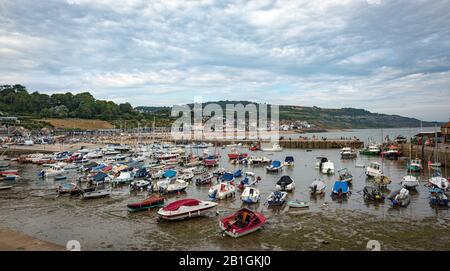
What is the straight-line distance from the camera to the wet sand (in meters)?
16.5

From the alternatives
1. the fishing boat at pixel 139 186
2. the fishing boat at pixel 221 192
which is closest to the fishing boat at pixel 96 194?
the fishing boat at pixel 139 186

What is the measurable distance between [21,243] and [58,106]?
523 ft

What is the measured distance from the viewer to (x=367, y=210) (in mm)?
24453

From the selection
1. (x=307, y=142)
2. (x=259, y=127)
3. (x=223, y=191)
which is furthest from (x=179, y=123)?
(x=223, y=191)

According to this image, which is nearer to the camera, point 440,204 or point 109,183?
point 440,204

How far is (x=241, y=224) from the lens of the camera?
19.4 m

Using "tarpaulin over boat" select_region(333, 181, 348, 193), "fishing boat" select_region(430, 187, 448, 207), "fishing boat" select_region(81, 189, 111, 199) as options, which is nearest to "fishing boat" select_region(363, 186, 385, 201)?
"tarpaulin over boat" select_region(333, 181, 348, 193)

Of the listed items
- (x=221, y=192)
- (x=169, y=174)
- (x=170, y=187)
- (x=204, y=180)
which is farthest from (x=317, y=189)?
(x=169, y=174)

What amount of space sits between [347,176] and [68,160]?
4536 cm

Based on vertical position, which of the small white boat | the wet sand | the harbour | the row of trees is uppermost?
the row of trees

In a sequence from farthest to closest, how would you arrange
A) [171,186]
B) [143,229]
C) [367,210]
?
[171,186] < [367,210] < [143,229]

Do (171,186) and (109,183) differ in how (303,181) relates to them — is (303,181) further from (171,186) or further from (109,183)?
(109,183)

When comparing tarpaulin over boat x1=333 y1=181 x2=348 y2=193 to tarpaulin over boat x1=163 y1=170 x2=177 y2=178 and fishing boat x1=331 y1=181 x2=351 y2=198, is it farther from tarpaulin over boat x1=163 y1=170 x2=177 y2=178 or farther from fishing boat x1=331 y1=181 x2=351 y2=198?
tarpaulin over boat x1=163 y1=170 x2=177 y2=178

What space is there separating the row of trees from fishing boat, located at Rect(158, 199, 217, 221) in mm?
140483
